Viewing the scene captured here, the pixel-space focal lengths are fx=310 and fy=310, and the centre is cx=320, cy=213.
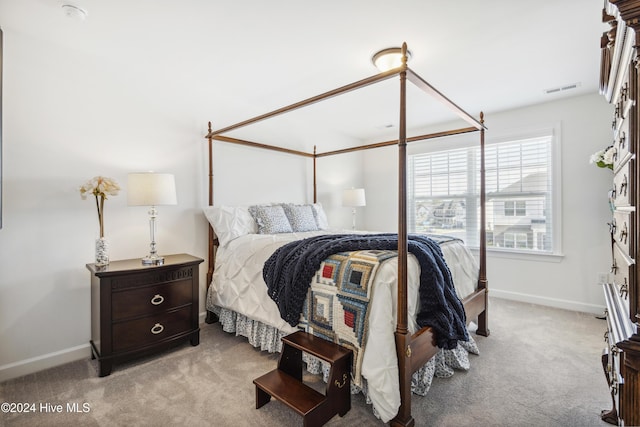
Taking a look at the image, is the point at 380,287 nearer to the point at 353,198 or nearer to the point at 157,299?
the point at 157,299

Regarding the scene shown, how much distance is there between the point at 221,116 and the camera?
3.32m

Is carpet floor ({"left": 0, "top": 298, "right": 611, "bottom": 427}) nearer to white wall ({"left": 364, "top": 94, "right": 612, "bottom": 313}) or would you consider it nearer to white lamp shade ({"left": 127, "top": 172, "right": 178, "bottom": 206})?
white wall ({"left": 364, "top": 94, "right": 612, "bottom": 313})

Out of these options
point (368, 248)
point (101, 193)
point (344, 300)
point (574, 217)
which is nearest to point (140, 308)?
point (101, 193)

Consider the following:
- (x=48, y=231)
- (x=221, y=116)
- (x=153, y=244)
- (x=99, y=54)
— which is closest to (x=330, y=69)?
(x=221, y=116)

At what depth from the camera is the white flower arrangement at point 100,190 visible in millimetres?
2295

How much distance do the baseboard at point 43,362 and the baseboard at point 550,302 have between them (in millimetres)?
4358

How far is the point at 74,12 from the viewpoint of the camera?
1.91 metres

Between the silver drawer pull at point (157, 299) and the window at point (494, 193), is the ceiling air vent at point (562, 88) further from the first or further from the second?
the silver drawer pull at point (157, 299)

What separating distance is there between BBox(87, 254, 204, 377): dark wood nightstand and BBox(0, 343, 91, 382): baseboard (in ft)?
0.38

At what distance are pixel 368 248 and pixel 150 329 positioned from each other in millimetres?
1720

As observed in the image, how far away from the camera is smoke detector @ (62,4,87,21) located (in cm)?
187

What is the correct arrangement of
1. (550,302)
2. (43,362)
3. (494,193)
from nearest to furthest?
1. (43,362)
2. (550,302)
3. (494,193)

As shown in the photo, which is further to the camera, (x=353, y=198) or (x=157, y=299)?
(x=353, y=198)

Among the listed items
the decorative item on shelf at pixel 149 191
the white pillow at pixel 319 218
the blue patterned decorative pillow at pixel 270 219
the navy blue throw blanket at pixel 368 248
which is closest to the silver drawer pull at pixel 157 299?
the decorative item on shelf at pixel 149 191
